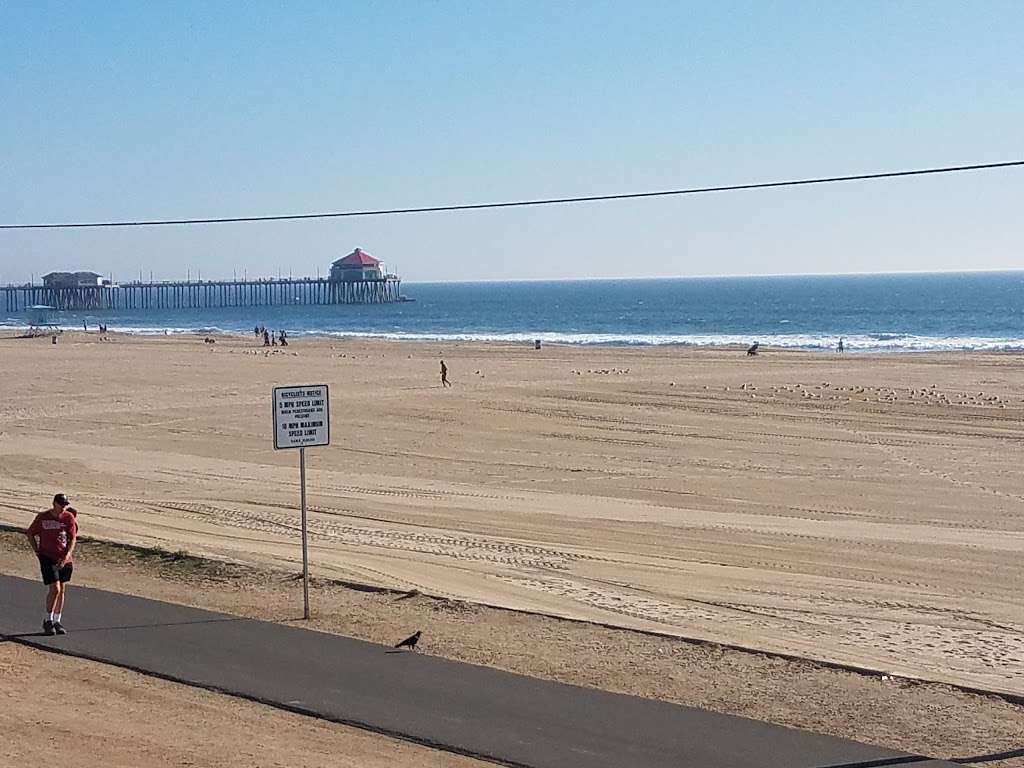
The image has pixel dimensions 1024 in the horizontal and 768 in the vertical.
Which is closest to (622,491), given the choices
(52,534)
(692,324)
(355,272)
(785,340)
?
(52,534)

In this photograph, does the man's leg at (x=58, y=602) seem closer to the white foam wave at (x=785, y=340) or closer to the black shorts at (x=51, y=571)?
the black shorts at (x=51, y=571)

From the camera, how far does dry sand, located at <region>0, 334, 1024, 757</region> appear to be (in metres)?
13.6

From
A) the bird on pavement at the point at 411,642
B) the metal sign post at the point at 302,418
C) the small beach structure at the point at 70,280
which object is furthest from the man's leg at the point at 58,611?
the small beach structure at the point at 70,280

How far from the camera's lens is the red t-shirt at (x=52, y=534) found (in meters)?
11.3

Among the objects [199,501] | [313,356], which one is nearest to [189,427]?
[199,501]

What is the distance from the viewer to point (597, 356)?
63969mm

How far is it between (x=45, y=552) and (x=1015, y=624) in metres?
9.05

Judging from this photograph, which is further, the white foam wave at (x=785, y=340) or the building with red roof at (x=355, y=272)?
the building with red roof at (x=355, y=272)

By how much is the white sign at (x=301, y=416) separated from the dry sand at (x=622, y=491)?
7.88 ft

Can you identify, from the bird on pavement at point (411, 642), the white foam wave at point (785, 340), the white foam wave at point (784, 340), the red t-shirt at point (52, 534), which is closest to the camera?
the bird on pavement at point (411, 642)

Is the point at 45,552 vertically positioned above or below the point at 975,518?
above

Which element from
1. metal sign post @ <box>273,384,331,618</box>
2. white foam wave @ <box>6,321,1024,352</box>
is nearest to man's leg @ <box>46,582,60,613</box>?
metal sign post @ <box>273,384,331,618</box>

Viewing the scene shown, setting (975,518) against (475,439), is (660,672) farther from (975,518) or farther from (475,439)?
(475,439)

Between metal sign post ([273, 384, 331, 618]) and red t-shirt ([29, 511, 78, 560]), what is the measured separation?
6.38 feet
